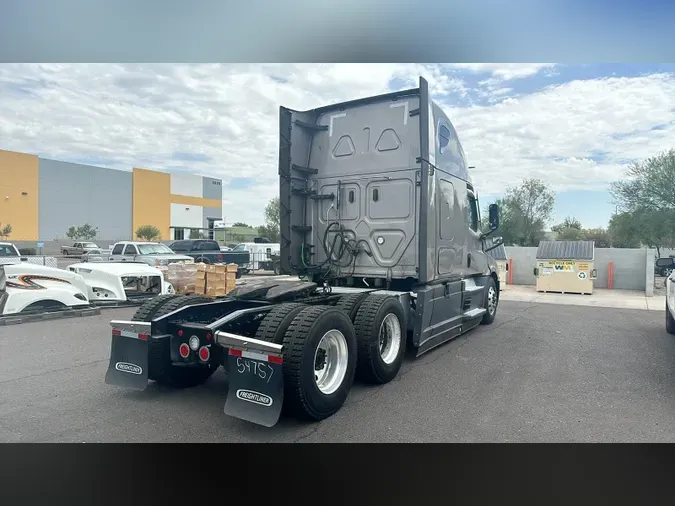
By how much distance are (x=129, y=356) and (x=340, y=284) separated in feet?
11.2

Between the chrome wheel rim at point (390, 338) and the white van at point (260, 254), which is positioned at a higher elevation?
the white van at point (260, 254)

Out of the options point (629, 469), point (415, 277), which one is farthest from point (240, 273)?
point (629, 469)

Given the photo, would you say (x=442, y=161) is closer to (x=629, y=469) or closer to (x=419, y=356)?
(x=419, y=356)

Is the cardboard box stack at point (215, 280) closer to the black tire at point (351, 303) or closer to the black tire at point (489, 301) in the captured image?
the black tire at point (489, 301)

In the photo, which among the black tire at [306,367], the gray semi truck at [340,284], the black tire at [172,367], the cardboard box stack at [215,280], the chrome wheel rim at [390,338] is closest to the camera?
the black tire at [306,367]

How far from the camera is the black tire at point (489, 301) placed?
9.80m

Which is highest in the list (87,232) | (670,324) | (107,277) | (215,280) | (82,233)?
(87,232)

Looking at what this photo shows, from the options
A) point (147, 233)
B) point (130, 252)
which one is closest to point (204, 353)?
point (130, 252)

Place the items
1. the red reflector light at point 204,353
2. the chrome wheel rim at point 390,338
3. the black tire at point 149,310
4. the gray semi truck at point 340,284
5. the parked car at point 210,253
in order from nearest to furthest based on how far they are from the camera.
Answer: the gray semi truck at point 340,284
the red reflector light at point 204,353
the black tire at point 149,310
the chrome wheel rim at point 390,338
the parked car at point 210,253

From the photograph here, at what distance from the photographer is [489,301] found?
9.96 metres

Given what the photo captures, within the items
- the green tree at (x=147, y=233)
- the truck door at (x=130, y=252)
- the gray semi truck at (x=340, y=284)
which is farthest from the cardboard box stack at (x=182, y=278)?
the green tree at (x=147, y=233)

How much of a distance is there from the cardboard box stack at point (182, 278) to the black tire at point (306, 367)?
1004cm

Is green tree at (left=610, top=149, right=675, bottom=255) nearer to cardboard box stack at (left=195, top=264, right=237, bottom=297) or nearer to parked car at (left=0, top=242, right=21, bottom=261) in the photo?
cardboard box stack at (left=195, top=264, right=237, bottom=297)

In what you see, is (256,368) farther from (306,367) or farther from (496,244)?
(496,244)
